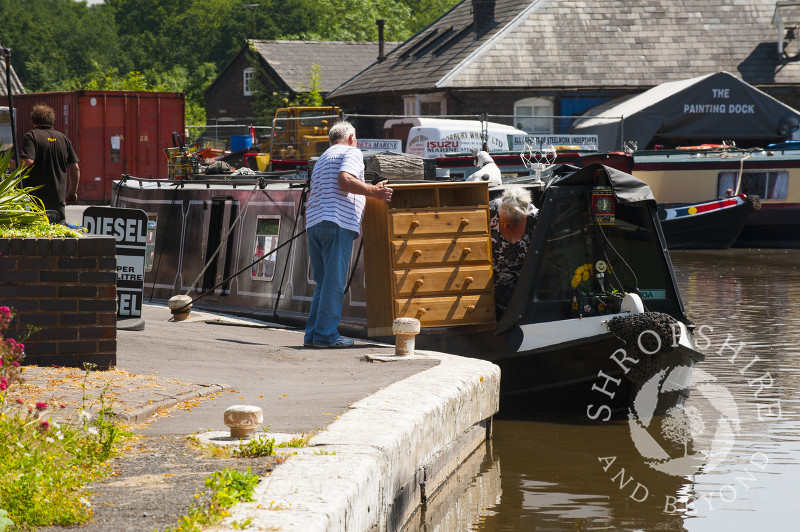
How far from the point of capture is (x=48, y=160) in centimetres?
1118

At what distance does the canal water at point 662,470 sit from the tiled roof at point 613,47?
916 inches

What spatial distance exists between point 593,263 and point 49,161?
5.60 metres

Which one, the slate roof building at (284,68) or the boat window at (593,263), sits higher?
the slate roof building at (284,68)

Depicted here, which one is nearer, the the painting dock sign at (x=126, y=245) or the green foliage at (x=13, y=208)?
the green foliage at (x=13, y=208)

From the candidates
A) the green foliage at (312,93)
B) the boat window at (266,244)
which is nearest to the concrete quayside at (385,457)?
the boat window at (266,244)

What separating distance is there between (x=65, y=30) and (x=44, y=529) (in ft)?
345

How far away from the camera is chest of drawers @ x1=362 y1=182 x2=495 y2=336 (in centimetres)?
909

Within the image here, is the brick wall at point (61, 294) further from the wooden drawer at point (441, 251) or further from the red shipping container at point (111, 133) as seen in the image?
the red shipping container at point (111, 133)

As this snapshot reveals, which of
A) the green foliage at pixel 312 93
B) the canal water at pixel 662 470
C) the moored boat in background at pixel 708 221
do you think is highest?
the green foliage at pixel 312 93

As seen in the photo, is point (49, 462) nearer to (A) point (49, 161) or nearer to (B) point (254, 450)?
(B) point (254, 450)

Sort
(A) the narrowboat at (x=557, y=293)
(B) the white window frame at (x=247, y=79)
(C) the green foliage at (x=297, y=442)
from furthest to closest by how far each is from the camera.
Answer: (B) the white window frame at (x=247, y=79)
(A) the narrowboat at (x=557, y=293)
(C) the green foliage at (x=297, y=442)

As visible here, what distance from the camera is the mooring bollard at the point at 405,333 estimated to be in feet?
27.1

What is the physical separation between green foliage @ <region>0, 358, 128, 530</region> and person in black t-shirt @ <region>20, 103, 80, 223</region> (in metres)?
5.84

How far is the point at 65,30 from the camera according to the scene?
10238cm
